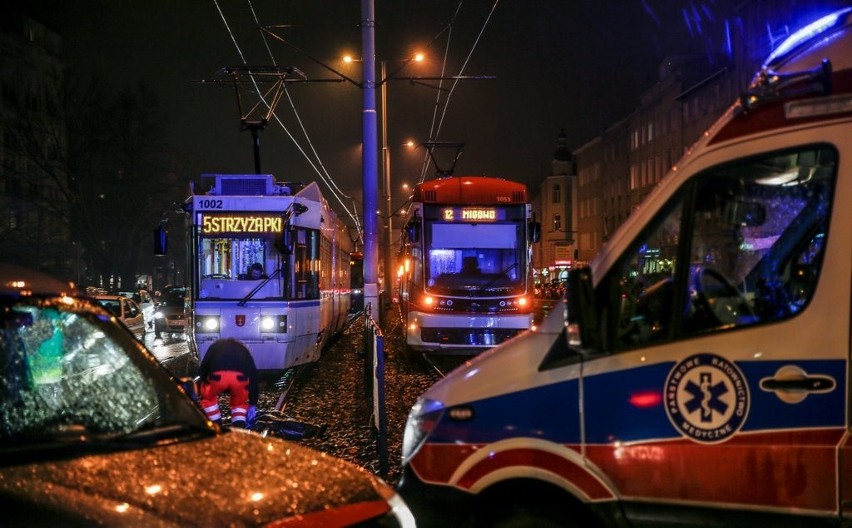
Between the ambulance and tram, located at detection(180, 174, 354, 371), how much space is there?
9.95m

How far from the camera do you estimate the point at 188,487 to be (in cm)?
293

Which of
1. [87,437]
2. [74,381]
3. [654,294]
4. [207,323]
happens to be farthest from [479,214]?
[87,437]

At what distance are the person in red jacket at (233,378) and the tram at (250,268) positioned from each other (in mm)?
6110

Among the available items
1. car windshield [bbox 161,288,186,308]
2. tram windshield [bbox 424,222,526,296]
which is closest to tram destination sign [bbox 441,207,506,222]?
tram windshield [bbox 424,222,526,296]

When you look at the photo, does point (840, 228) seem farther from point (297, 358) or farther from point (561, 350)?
point (297, 358)

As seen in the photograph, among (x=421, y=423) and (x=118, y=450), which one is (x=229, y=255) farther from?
(x=118, y=450)

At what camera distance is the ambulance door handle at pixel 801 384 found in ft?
12.4

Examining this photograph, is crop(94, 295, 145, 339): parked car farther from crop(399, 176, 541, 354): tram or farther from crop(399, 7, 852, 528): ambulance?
crop(399, 7, 852, 528): ambulance

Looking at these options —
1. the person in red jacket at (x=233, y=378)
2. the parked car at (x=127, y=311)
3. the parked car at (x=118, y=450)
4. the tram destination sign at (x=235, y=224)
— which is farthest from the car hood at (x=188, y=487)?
the parked car at (x=127, y=311)

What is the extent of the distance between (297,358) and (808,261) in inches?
448

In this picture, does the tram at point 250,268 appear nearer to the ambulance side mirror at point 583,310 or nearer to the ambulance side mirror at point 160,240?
the ambulance side mirror at point 160,240

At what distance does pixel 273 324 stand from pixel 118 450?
11.2m

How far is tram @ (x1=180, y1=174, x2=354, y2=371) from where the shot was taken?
14250 mm

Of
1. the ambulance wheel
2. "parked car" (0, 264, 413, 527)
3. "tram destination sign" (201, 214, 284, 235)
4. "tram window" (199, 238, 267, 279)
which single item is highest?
"tram destination sign" (201, 214, 284, 235)
